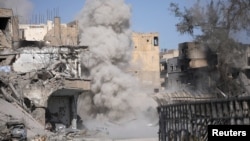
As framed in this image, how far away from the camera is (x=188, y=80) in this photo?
191 feet

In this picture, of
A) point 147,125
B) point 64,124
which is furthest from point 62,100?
point 147,125

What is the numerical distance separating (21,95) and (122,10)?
28368 millimetres

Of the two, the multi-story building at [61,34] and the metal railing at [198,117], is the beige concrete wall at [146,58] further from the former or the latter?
the metal railing at [198,117]

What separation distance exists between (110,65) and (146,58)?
1811cm

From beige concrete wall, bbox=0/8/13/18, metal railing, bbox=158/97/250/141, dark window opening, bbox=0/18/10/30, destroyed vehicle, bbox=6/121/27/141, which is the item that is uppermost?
beige concrete wall, bbox=0/8/13/18

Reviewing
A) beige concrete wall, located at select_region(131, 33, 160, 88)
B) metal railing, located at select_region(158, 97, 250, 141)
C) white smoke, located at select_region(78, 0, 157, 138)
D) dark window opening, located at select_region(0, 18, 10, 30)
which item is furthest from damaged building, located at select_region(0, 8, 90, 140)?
beige concrete wall, located at select_region(131, 33, 160, 88)

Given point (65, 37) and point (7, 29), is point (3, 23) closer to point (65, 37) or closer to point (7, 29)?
point (7, 29)

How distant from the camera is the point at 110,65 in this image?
2217 inches

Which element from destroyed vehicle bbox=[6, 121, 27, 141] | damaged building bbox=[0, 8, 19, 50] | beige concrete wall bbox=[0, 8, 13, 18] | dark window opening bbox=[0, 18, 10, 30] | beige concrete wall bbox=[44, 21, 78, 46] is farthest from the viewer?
beige concrete wall bbox=[44, 21, 78, 46]

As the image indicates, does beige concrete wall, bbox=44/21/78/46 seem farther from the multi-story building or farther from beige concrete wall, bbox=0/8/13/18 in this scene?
beige concrete wall, bbox=0/8/13/18

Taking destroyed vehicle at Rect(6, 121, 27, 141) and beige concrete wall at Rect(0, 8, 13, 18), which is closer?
destroyed vehicle at Rect(6, 121, 27, 141)

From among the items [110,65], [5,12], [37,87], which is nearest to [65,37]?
[110,65]

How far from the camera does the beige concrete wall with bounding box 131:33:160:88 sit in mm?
72062

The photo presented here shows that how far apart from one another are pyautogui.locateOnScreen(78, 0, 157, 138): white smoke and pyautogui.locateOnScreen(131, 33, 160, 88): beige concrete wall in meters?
12.4
